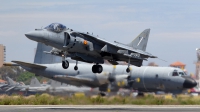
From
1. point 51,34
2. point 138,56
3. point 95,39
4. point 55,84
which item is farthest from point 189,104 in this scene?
point 55,84

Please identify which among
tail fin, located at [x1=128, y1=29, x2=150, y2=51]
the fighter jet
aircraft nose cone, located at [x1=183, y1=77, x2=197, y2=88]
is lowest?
aircraft nose cone, located at [x1=183, y1=77, x2=197, y2=88]

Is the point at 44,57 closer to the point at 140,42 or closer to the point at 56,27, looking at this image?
the point at 140,42

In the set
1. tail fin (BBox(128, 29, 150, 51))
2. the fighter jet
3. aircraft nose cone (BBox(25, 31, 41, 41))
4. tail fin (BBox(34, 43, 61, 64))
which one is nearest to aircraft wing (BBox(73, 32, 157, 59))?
the fighter jet

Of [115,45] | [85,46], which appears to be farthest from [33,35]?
[115,45]

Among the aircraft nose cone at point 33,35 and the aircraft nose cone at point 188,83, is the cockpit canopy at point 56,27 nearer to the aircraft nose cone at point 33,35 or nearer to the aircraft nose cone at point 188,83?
the aircraft nose cone at point 33,35

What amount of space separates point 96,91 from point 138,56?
38.4ft

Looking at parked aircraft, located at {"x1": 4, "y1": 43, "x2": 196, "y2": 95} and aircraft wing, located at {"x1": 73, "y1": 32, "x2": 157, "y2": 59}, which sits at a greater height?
aircraft wing, located at {"x1": 73, "y1": 32, "x2": 157, "y2": 59}

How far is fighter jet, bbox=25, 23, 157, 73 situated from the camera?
129 ft

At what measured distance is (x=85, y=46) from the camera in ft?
134

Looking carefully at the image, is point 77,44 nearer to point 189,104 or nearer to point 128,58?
point 128,58

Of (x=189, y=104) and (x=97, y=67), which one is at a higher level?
(x=97, y=67)

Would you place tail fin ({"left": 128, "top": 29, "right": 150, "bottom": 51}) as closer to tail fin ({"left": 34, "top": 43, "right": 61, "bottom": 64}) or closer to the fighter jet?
the fighter jet

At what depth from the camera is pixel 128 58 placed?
43.7m

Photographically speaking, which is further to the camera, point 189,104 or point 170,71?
point 170,71
